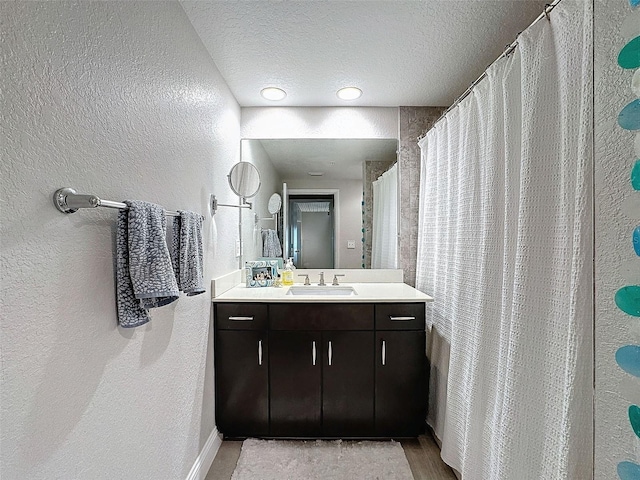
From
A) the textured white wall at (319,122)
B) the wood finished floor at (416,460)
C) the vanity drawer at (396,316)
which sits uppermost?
the textured white wall at (319,122)

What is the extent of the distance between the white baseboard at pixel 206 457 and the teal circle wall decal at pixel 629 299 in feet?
6.01

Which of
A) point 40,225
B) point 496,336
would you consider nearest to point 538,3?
point 496,336

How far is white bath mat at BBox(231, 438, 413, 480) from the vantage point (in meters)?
1.88

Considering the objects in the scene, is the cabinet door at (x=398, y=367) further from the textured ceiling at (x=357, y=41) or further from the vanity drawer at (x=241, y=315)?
the textured ceiling at (x=357, y=41)

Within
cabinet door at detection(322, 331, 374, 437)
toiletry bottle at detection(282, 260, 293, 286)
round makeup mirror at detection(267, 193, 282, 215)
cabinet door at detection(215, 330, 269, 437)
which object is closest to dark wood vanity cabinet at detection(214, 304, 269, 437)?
cabinet door at detection(215, 330, 269, 437)

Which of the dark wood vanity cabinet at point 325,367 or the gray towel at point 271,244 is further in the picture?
the gray towel at point 271,244

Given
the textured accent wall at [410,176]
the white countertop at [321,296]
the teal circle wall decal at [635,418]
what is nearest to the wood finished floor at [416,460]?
the white countertop at [321,296]

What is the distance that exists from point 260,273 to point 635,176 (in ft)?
7.18

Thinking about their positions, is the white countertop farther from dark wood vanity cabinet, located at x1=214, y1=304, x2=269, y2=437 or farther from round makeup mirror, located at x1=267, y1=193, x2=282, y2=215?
round makeup mirror, located at x1=267, y1=193, x2=282, y2=215

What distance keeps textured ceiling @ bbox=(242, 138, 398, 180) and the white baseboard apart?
187cm

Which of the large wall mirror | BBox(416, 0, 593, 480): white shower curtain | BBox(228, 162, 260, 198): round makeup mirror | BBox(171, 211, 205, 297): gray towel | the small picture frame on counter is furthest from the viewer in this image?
the large wall mirror

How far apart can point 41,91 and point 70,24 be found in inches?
8.8

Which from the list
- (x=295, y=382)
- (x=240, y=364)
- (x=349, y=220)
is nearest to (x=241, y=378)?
(x=240, y=364)

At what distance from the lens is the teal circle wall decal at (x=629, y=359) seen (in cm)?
68
